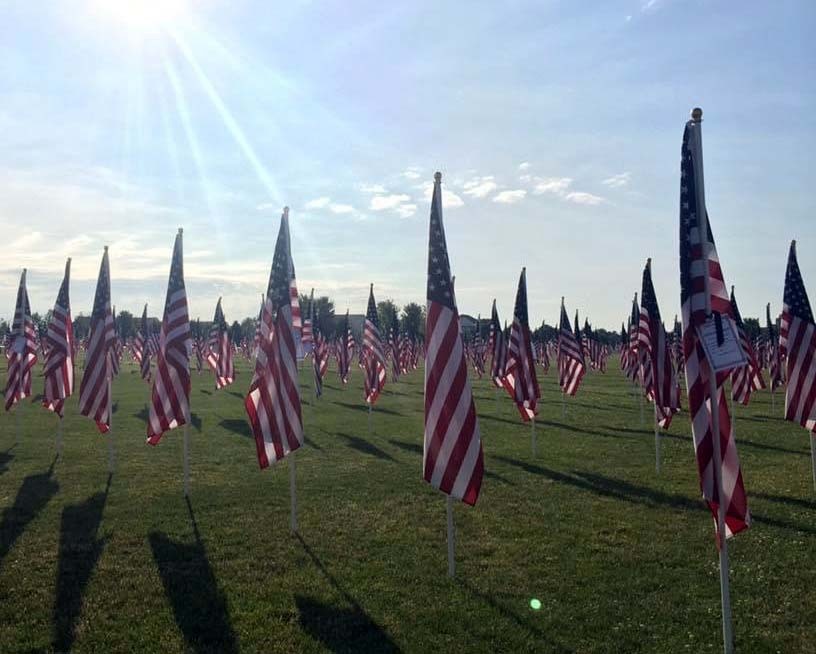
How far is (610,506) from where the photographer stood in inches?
520

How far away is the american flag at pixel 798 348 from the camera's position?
1315 centimetres

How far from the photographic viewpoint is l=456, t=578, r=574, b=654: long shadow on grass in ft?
23.5

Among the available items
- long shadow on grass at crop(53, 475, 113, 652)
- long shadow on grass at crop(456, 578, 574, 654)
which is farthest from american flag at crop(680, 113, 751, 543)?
long shadow on grass at crop(53, 475, 113, 652)

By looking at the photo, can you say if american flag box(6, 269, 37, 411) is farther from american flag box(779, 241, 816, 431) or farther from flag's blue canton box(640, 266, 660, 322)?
american flag box(779, 241, 816, 431)

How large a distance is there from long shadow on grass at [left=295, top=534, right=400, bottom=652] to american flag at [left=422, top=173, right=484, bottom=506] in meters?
1.82

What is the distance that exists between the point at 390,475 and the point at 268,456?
580 cm

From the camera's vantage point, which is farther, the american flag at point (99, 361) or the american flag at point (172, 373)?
the american flag at point (99, 361)

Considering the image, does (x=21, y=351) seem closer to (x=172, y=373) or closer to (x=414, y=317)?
(x=172, y=373)

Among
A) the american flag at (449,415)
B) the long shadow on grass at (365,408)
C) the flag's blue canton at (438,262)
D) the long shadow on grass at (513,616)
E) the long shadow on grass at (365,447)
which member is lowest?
the long shadow on grass at (513,616)

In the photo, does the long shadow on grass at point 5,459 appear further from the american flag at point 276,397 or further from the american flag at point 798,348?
the american flag at point 798,348

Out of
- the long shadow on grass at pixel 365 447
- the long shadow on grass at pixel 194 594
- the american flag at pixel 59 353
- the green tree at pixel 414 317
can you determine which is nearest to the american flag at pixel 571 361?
the long shadow on grass at pixel 365 447

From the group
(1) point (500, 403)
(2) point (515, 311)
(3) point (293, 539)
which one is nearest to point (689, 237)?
(3) point (293, 539)

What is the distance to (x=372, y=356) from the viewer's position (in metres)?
23.0

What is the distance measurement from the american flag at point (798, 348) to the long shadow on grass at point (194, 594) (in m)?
10.8
